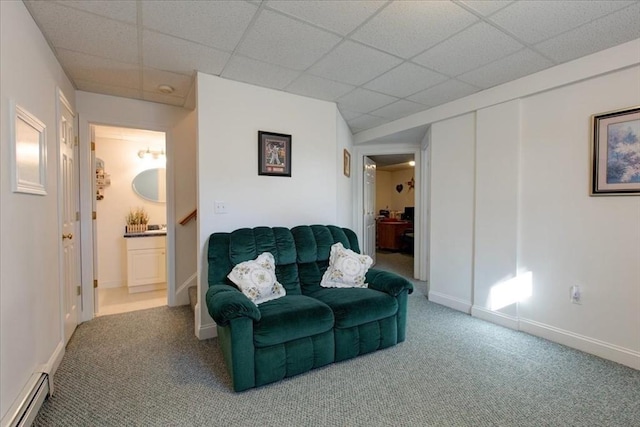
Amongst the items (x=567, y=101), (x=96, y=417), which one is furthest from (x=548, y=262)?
(x=96, y=417)

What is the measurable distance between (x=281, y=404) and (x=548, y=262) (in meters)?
2.46

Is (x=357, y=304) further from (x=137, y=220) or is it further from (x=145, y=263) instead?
(x=137, y=220)

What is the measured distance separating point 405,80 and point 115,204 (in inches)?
172

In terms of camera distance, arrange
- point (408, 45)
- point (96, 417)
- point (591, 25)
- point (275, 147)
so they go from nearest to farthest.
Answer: point (96, 417) < point (591, 25) < point (408, 45) < point (275, 147)

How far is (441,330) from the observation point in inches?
108

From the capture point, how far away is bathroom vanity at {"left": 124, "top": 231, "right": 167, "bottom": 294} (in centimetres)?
Result: 397

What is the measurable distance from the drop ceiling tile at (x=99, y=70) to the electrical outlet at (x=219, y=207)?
1.29m

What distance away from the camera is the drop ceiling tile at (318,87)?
2.75 metres

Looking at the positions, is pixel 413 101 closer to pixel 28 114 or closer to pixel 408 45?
pixel 408 45

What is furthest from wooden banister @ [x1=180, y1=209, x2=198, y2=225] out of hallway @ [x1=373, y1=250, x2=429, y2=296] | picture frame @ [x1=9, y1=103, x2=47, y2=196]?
hallway @ [x1=373, y1=250, x2=429, y2=296]

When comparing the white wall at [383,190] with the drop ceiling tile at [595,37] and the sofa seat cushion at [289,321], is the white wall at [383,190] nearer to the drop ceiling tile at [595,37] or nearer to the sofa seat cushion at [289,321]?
the drop ceiling tile at [595,37]

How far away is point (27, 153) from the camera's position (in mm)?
1684

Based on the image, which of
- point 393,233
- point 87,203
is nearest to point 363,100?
point 87,203

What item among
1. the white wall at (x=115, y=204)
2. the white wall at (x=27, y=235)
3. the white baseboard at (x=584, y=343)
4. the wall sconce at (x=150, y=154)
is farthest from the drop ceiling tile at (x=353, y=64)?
the white wall at (x=115, y=204)
